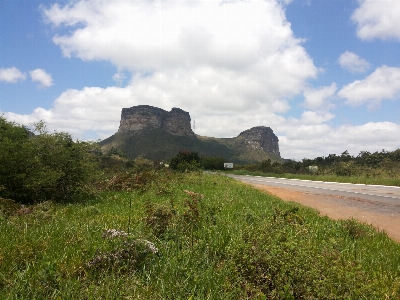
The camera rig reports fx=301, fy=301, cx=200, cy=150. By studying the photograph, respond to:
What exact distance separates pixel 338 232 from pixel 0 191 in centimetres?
976

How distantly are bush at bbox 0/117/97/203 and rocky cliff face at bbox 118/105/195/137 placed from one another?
15530 cm

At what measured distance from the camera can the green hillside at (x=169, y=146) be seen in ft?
419

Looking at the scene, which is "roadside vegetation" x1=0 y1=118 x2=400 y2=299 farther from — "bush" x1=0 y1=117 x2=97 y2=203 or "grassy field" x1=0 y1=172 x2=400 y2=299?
"bush" x1=0 y1=117 x2=97 y2=203

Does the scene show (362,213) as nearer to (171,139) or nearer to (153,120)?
(171,139)

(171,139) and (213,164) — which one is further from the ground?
(171,139)

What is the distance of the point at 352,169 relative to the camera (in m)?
29.2

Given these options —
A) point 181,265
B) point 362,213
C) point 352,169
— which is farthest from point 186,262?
point 352,169

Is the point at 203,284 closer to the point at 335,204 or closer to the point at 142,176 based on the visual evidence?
the point at 335,204

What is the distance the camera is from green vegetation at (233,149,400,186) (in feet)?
75.2

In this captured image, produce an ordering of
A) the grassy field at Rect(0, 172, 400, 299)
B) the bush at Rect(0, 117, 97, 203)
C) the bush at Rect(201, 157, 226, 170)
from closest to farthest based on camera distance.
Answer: the grassy field at Rect(0, 172, 400, 299)
the bush at Rect(0, 117, 97, 203)
the bush at Rect(201, 157, 226, 170)

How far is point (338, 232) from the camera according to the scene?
20.4 ft

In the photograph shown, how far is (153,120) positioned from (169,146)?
44863 millimetres

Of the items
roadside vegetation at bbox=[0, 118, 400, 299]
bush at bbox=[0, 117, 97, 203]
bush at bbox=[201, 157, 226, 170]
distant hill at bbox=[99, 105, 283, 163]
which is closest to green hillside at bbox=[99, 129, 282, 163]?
distant hill at bbox=[99, 105, 283, 163]

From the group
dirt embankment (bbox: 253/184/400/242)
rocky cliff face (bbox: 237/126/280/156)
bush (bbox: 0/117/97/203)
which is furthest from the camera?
rocky cliff face (bbox: 237/126/280/156)
